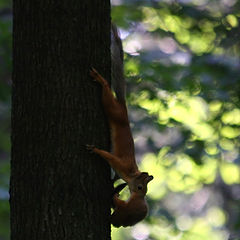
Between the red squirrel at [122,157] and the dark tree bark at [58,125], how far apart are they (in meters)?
0.27

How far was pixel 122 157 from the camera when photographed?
3396mm

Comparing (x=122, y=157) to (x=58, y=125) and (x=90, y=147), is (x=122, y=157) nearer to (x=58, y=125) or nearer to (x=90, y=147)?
(x=90, y=147)

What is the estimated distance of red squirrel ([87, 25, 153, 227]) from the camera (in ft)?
10.5

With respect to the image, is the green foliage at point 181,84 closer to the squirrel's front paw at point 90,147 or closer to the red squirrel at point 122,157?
the red squirrel at point 122,157

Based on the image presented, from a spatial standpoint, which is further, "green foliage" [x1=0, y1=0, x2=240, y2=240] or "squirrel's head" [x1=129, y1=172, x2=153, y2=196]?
"green foliage" [x1=0, y1=0, x2=240, y2=240]

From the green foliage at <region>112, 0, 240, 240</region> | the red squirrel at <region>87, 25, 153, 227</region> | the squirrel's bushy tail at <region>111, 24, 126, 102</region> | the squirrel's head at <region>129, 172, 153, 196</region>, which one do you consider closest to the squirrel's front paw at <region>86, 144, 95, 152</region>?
the red squirrel at <region>87, 25, 153, 227</region>

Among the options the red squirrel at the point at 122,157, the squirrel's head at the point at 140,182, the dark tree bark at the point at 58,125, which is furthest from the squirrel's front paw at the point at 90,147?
the squirrel's head at the point at 140,182

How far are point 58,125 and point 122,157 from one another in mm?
785

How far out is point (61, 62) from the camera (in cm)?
277

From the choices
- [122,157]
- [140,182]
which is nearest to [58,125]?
[122,157]

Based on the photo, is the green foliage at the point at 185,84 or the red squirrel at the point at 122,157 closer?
the red squirrel at the point at 122,157

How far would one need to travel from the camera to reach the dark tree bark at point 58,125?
264cm

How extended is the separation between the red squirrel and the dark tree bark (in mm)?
269

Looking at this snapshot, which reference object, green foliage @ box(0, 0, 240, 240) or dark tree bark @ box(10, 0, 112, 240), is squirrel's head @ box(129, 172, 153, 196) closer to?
dark tree bark @ box(10, 0, 112, 240)
